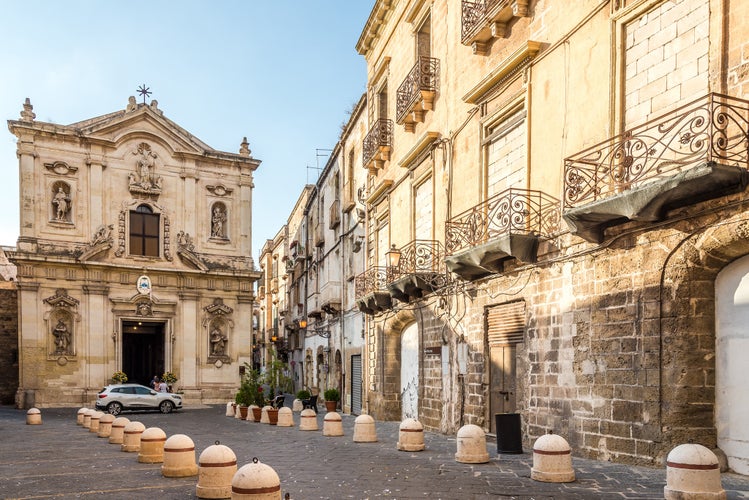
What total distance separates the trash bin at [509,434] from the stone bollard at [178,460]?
481 cm

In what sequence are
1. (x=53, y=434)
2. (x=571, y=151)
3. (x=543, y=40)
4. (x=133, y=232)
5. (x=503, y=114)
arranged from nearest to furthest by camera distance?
1. (x=571, y=151)
2. (x=543, y=40)
3. (x=503, y=114)
4. (x=53, y=434)
5. (x=133, y=232)

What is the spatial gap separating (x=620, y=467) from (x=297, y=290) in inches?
1265

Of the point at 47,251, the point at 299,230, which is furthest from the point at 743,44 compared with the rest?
the point at 299,230

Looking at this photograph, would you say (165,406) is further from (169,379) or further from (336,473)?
(336,473)

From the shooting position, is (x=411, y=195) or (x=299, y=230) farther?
(x=299, y=230)

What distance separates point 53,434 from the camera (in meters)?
17.3

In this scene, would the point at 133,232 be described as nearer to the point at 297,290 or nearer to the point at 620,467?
the point at 297,290

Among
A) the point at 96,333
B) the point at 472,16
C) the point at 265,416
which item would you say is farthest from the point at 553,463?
the point at 96,333

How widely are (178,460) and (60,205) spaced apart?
23.9 meters

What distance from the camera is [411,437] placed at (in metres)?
12.2

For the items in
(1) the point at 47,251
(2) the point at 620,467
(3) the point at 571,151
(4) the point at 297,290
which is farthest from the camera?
(4) the point at 297,290

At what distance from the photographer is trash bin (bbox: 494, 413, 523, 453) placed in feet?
36.0

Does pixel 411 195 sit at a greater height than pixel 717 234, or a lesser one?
greater

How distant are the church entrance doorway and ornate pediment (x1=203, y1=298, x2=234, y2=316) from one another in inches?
110
